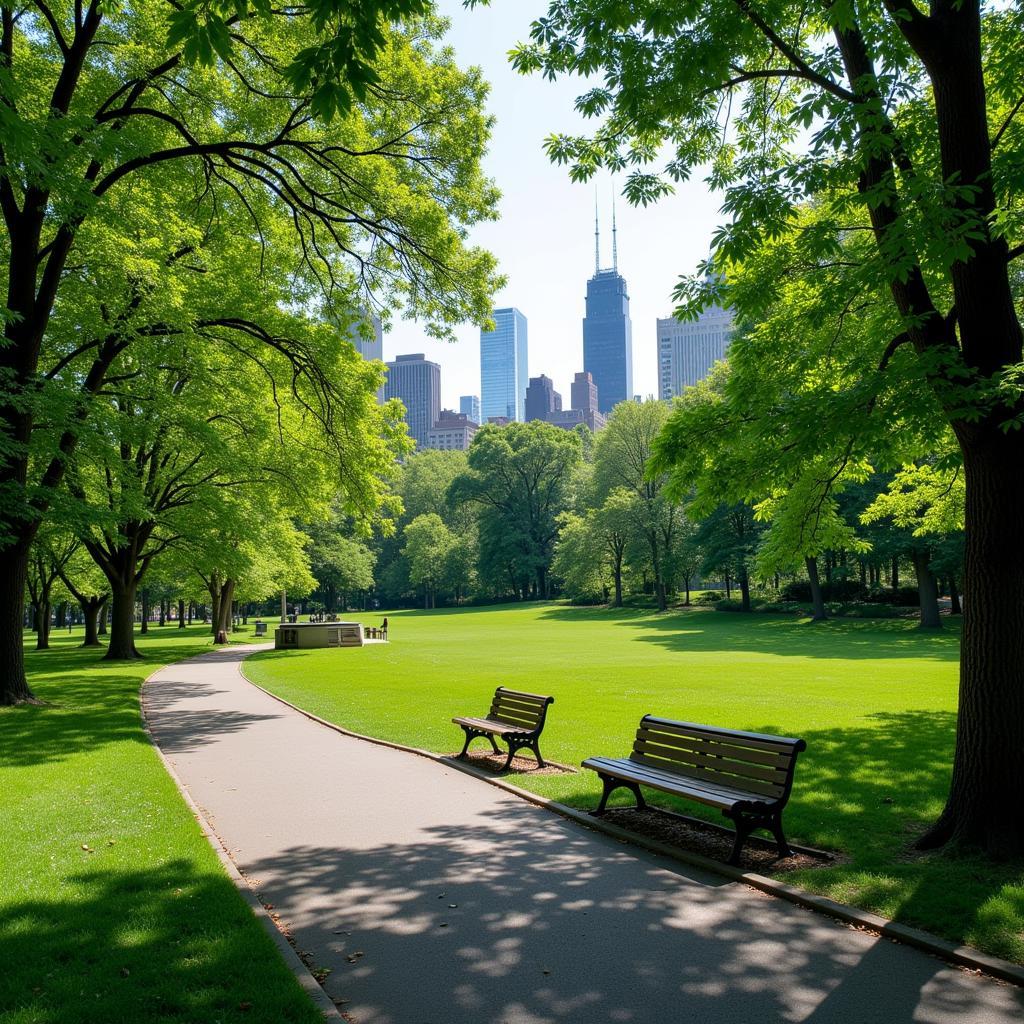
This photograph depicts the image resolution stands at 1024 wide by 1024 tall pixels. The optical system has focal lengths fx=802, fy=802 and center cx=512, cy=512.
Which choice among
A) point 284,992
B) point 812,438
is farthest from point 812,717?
point 284,992

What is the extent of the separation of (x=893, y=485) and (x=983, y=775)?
11861 mm

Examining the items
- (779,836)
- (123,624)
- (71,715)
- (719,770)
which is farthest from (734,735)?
(123,624)

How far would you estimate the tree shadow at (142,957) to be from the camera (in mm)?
3984

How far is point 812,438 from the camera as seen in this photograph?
6824mm

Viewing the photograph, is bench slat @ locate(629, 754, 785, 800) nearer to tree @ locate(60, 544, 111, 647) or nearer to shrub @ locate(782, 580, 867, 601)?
tree @ locate(60, 544, 111, 647)

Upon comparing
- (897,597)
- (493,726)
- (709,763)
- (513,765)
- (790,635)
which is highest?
(709,763)

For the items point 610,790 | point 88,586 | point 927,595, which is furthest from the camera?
point 88,586

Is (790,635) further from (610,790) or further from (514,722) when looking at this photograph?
(610,790)

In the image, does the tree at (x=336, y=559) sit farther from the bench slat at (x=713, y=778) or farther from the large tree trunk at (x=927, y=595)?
→ the bench slat at (x=713, y=778)

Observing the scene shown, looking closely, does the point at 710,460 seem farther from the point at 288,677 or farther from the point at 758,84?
the point at 288,677

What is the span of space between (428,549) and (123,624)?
57.7 metres

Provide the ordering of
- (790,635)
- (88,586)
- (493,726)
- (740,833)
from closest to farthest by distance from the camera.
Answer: (740,833) < (493,726) < (790,635) < (88,586)

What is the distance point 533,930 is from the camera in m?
5.07

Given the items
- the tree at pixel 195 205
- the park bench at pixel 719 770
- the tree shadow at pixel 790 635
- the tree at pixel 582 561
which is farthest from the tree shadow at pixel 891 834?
the tree at pixel 582 561
